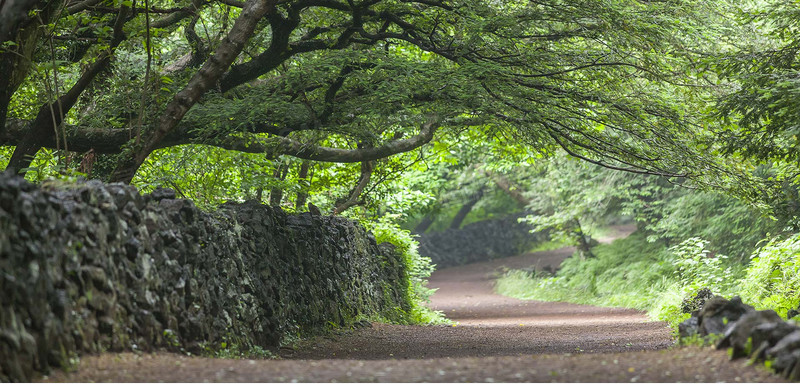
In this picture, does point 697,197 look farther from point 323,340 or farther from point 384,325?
point 323,340

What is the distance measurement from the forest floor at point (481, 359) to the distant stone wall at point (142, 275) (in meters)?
0.26

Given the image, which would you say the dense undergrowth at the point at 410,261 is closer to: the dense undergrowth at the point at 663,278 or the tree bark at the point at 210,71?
the dense undergrowth at the point at 663,278

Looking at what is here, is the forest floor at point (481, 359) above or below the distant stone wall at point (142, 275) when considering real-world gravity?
below

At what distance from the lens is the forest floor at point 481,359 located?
4699mm

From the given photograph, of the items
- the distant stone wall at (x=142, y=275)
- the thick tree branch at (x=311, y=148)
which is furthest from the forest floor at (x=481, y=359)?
the thick tree branch at (x=311, y=148)

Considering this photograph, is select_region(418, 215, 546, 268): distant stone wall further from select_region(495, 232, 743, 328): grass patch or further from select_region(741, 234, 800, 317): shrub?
select_region(741, 234, 800, 317): shrub

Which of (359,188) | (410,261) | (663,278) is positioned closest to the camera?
(359,188)

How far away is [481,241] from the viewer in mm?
32938

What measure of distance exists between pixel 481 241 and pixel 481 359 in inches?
1076

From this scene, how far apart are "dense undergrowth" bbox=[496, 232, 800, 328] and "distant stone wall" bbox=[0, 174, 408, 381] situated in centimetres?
592

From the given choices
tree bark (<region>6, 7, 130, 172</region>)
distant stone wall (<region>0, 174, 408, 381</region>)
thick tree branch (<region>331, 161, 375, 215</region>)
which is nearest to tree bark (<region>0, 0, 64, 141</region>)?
tree bark (<region>6, 7, 130, 172</region>)

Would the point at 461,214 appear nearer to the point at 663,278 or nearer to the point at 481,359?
the point at 663,278

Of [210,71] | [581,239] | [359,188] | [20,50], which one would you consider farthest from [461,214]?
[20,50]

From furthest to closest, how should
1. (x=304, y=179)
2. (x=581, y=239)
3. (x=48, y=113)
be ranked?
1. (x=581, y=239)
2. (x=304, y=179)
3. (x=48, y=113)
